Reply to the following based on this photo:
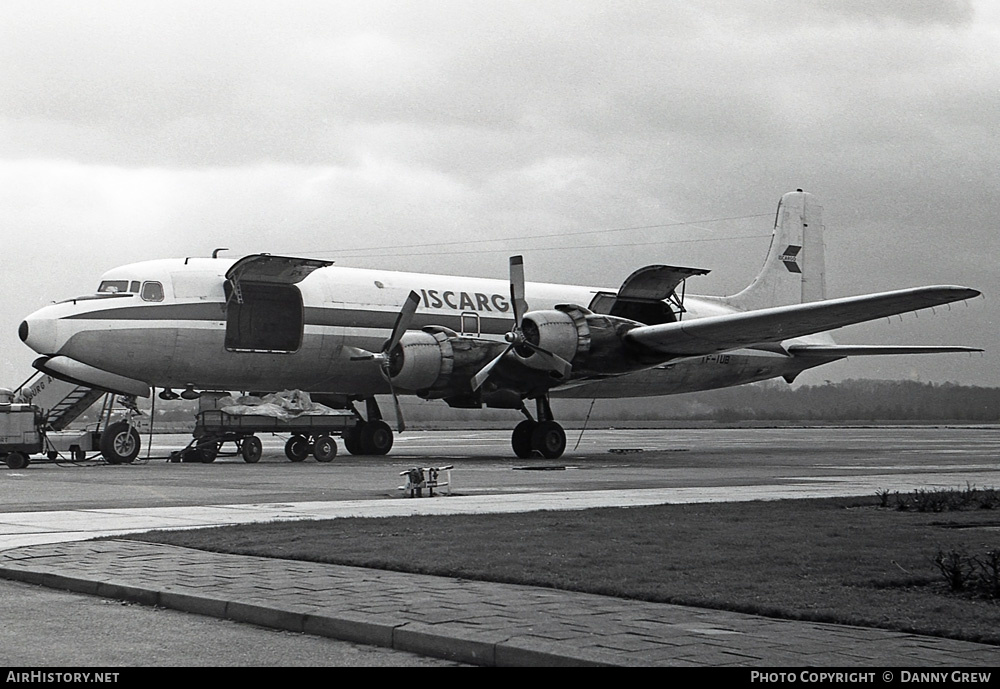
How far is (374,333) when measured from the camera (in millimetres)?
33125

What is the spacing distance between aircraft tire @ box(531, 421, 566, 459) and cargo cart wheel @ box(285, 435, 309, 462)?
6661 mm

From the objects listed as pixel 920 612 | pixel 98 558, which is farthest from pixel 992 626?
pixel 98 558

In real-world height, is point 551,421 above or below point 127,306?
below

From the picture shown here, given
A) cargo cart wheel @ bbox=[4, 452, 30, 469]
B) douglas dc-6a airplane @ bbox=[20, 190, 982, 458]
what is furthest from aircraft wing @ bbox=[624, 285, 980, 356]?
cargo cart wheel @ bbox=[4, 452, 30, 469]

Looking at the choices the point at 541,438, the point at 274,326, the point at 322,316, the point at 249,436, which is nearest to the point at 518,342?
the point at 541,438

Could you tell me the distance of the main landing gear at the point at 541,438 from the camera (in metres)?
33.1

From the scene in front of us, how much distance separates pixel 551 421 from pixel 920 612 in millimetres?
25644

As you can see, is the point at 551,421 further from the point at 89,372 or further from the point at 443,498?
the point at 443,498

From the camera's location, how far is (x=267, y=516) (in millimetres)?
15766

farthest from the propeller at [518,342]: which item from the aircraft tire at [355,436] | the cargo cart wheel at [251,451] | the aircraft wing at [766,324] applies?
the cargo cart wheel at [251,451]

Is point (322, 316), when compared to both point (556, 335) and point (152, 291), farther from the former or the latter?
point (556, 335)

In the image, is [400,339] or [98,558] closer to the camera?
[98,558]

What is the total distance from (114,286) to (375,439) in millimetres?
9371

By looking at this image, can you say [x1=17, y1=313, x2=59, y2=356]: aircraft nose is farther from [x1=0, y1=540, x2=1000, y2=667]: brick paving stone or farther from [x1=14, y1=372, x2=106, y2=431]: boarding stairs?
[x1=0, y1=540, x2=1000, y2=667]: brick paving stone
